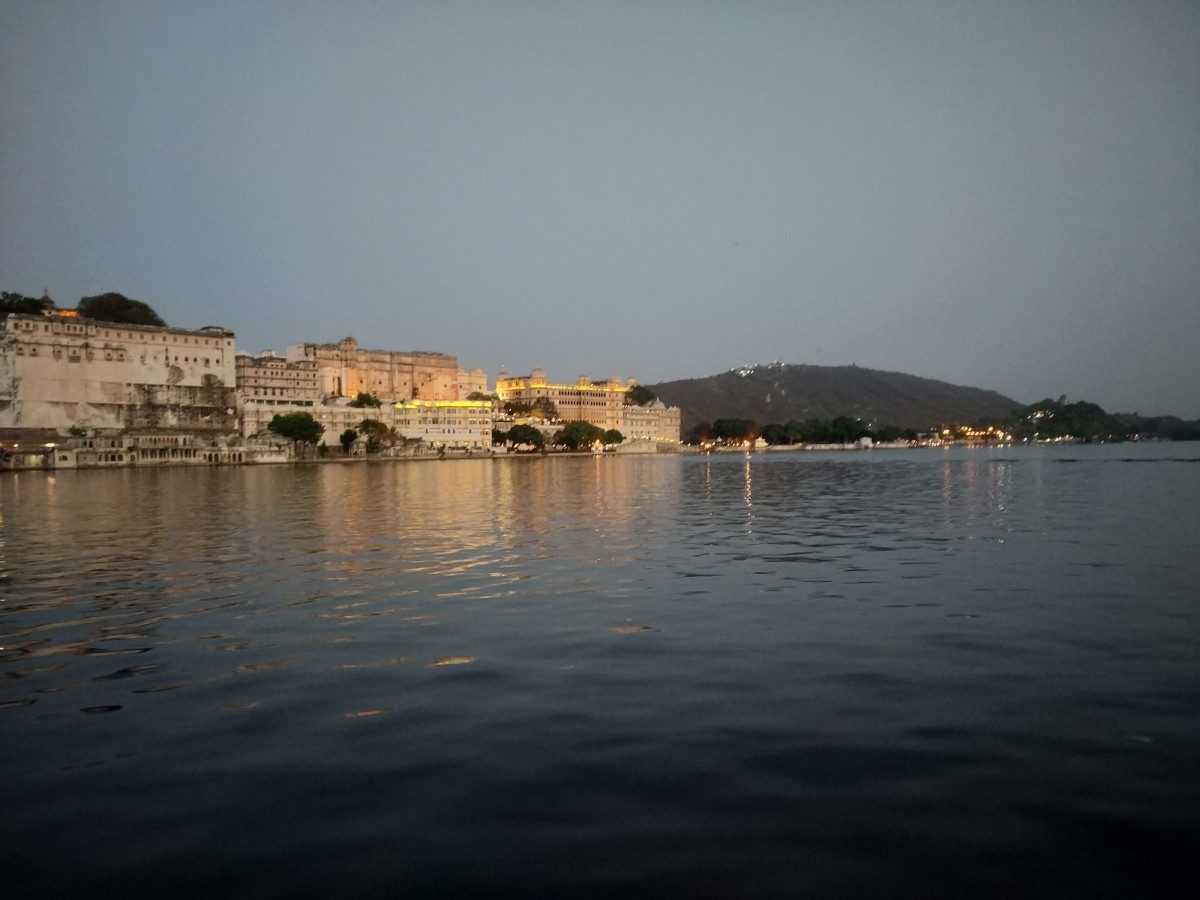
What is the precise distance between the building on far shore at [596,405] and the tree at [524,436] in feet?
89.3

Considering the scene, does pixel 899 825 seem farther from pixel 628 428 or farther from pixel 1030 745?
pixel 628 428

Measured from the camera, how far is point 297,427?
4176 inches

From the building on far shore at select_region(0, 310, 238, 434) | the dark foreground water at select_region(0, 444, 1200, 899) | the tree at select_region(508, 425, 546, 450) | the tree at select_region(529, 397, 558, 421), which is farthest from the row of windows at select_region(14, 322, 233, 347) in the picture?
the dark foreground water at select_region(0, 444, 1200, 899)

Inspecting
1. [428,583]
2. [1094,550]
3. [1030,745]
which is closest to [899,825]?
[1030,745]

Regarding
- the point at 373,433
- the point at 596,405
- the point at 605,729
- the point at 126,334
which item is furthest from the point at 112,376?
the point at 605,729

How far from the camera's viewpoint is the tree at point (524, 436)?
14325cm

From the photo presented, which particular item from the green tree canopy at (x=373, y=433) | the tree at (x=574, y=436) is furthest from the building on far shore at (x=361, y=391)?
the tree at (x=574, y=436)

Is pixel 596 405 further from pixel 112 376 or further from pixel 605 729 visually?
pixel 605 729

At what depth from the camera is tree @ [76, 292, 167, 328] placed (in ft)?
401

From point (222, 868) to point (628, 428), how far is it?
17892 centimetres

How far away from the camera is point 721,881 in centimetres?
404

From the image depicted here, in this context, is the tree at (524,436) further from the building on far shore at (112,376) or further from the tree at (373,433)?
the building on far shore at (112,376)

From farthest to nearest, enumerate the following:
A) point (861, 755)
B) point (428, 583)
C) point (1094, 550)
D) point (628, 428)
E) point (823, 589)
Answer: point (628, 428) → point (1094, 550) → point (428, 583) → point (823, 589) → point (861, 755)

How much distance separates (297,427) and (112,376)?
22233mm
